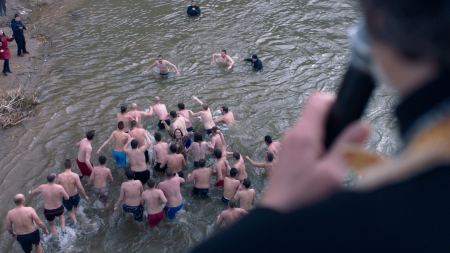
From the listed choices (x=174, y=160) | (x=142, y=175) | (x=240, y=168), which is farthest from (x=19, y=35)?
(x=240, y=168)

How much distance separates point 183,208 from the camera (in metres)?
11.9

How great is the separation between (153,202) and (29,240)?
2501 millimetres

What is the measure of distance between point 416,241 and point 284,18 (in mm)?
21971

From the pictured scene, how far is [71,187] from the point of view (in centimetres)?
1134

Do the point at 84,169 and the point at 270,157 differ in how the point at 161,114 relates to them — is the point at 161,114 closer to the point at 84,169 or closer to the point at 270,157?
the point at 84,169

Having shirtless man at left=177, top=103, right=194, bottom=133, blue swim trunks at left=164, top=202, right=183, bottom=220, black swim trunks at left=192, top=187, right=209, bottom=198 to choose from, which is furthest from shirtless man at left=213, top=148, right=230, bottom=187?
shirtless man at left=177, top=103, right=194, bottom=133

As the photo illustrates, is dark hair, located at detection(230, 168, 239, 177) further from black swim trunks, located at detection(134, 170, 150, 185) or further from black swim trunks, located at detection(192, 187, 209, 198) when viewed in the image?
black swim trunks, located at detection(134, 170, 150, 185)

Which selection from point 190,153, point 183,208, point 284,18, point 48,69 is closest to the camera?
point 183,208

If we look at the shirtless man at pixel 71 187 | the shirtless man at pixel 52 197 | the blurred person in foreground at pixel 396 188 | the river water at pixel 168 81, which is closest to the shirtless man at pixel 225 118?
the river water at pixel 168 81

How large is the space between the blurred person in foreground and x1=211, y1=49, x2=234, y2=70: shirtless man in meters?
17.1

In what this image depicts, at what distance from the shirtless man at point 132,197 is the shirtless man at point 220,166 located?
6.27 ft

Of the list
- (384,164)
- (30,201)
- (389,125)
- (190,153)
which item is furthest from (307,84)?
(384,164)

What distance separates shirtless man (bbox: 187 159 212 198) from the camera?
1180cm

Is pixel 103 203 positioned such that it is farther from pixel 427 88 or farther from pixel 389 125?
pixel 427 88
